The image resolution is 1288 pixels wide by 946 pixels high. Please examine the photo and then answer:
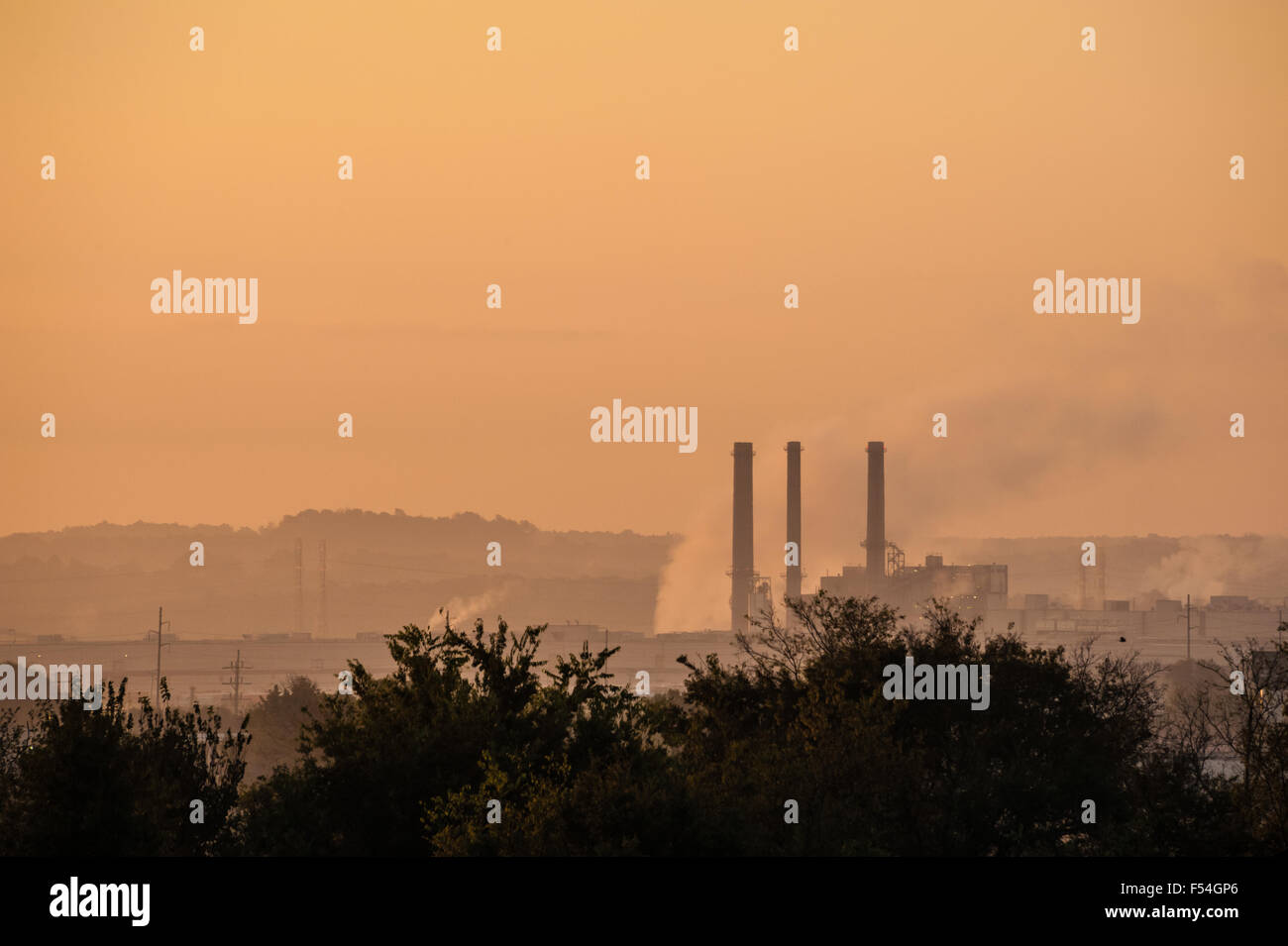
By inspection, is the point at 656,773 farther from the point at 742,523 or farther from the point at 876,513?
the point at 876,513

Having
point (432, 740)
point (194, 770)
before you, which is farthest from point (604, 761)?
point (194, 770)

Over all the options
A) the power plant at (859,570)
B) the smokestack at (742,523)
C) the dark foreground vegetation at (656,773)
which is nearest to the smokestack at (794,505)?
the power plant at (859,570)

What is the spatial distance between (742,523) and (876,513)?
11619 millimetres

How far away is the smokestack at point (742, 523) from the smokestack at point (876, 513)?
9685 millimetres

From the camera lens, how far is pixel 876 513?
132500 mm

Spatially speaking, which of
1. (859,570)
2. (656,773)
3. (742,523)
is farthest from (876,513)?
(656,773)

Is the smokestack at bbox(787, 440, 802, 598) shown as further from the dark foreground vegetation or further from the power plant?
the dark foreground vegetation

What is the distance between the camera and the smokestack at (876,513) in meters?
131

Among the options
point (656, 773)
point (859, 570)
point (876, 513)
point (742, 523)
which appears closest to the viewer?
point (656, 773)

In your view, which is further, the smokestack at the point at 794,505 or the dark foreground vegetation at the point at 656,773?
the smokestack at the point at 794,505

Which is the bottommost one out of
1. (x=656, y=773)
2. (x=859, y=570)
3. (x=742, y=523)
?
(x=656, y=773)

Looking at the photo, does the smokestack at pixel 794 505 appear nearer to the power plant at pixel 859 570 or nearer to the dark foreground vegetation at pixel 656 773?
the power plant at pixel 859 570

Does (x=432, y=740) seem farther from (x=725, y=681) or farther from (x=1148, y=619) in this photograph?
(x=1148, y=619)
